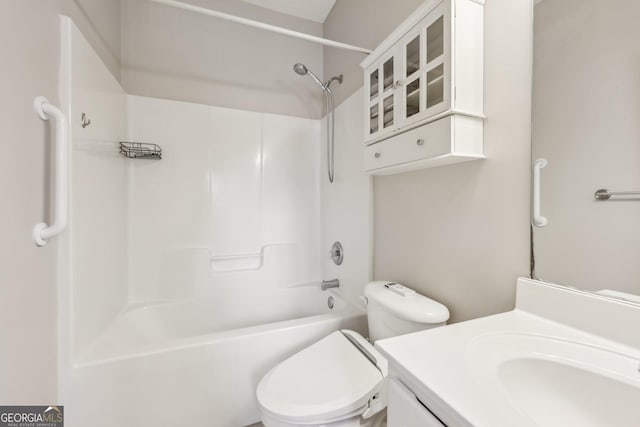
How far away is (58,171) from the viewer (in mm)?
792

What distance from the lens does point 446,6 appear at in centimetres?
83

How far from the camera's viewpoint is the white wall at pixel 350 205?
158 cm

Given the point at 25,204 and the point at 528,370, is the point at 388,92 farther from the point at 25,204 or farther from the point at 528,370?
the point at 25,204

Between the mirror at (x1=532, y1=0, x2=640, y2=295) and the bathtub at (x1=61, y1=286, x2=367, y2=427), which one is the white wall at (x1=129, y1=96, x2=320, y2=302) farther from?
the mirror at (x1=532, y1=0, x2=640, y2=295)

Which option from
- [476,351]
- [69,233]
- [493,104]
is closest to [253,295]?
[69,233]

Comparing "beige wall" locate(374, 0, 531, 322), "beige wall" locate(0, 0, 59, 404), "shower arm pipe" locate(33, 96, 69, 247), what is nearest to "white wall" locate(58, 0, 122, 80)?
"beige wall" locate(0, 0, 59, 404)

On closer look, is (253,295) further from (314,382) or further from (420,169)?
(420,169)

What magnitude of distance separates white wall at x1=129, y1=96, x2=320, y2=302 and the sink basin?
1.69 meters

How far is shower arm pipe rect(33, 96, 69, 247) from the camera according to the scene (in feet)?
2.61

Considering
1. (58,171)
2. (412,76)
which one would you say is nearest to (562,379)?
(412,76)

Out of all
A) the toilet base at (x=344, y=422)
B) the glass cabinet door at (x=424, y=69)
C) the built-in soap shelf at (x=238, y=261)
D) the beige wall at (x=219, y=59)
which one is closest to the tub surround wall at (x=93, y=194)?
the beige wall at (x=219, y=59)

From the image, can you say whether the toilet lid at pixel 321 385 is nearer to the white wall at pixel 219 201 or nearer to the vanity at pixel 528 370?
the vanity at pixel 528 370

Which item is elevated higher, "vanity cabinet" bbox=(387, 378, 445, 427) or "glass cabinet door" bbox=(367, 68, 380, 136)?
"glass cabinet door" bbox=(367, 68, 380, 136)

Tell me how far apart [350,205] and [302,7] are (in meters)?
1.62
